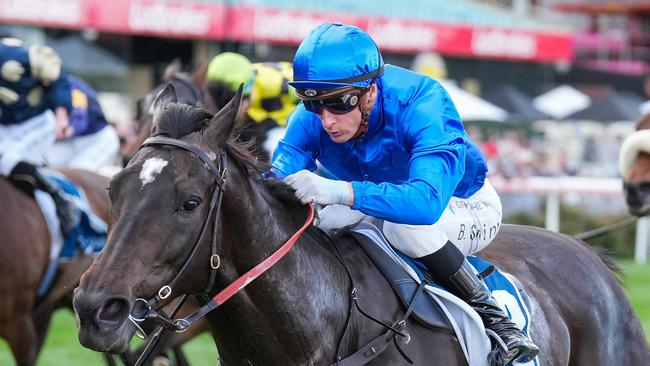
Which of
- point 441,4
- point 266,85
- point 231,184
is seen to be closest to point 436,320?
point 231,184

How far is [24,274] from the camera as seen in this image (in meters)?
6.62

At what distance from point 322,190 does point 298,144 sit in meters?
0.53

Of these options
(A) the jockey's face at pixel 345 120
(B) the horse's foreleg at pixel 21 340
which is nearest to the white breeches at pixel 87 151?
(B) the horse's foreleg at pixel 21 340

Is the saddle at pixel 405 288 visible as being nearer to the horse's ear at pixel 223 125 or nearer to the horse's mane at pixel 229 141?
the horse's mane at pixel 229 141

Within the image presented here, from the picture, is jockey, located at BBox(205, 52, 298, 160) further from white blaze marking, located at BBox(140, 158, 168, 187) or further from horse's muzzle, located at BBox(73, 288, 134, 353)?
horse's muzzle, located at BBox(73, 288, 134, 353)

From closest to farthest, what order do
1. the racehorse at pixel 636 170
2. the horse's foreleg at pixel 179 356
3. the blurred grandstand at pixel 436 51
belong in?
the horse's foreleg at pixel 179 356 → the racehorse at pixel 636 170 → the blurred grandstand at pixel 436 51

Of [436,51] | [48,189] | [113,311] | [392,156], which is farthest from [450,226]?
[436,51]

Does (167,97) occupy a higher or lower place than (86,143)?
higher

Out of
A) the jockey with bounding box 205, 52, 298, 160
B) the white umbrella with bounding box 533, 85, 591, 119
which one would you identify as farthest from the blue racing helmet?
the white umbrella with bounding box 533, 85, 591, 119

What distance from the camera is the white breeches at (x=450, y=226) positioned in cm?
357

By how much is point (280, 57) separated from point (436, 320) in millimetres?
21133

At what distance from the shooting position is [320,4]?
85.3 ft

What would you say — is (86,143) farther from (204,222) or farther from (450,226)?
(204,222)

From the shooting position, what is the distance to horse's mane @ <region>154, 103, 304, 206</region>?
2.99 m
